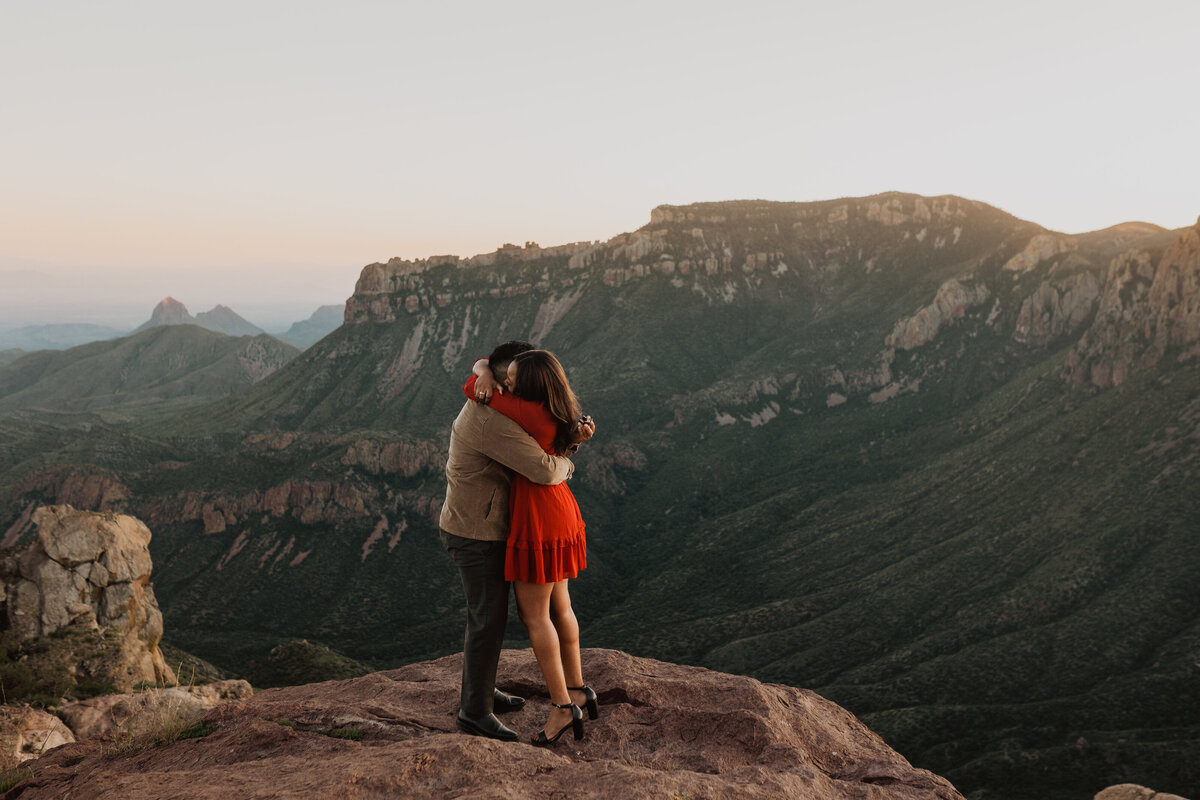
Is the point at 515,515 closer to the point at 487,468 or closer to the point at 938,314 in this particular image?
the point at 487,468

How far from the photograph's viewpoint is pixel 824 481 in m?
90.2

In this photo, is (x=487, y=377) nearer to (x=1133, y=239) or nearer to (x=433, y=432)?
(x=433, y=432)

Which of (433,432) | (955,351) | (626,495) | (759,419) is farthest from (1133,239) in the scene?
(433,432)

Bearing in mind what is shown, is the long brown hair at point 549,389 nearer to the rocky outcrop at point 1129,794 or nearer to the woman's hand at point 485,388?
the woman's hand at point 485,388

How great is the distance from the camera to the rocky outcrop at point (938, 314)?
4530 inches

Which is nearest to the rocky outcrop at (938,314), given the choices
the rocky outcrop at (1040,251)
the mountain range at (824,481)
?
the mountain range at (824,481)

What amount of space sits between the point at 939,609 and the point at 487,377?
188ft

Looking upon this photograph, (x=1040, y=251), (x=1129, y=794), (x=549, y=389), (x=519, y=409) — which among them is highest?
(x=1040, y=251)

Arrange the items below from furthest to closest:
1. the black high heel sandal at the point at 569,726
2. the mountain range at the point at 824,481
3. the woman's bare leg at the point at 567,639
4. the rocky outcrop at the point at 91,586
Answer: the mountain range at the point at 824,481 < the rocky outcrop at the point at 91,586 < the woman's bare leg at the point at 567,639 < the black high heel sandal at the point at 569,726

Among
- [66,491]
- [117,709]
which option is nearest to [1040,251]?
[117,709]

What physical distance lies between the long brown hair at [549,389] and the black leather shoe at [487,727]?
2943 mm

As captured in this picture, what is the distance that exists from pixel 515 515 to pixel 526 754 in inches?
84.3

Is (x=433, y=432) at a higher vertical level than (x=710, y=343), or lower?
lower

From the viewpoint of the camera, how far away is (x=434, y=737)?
6777mm
